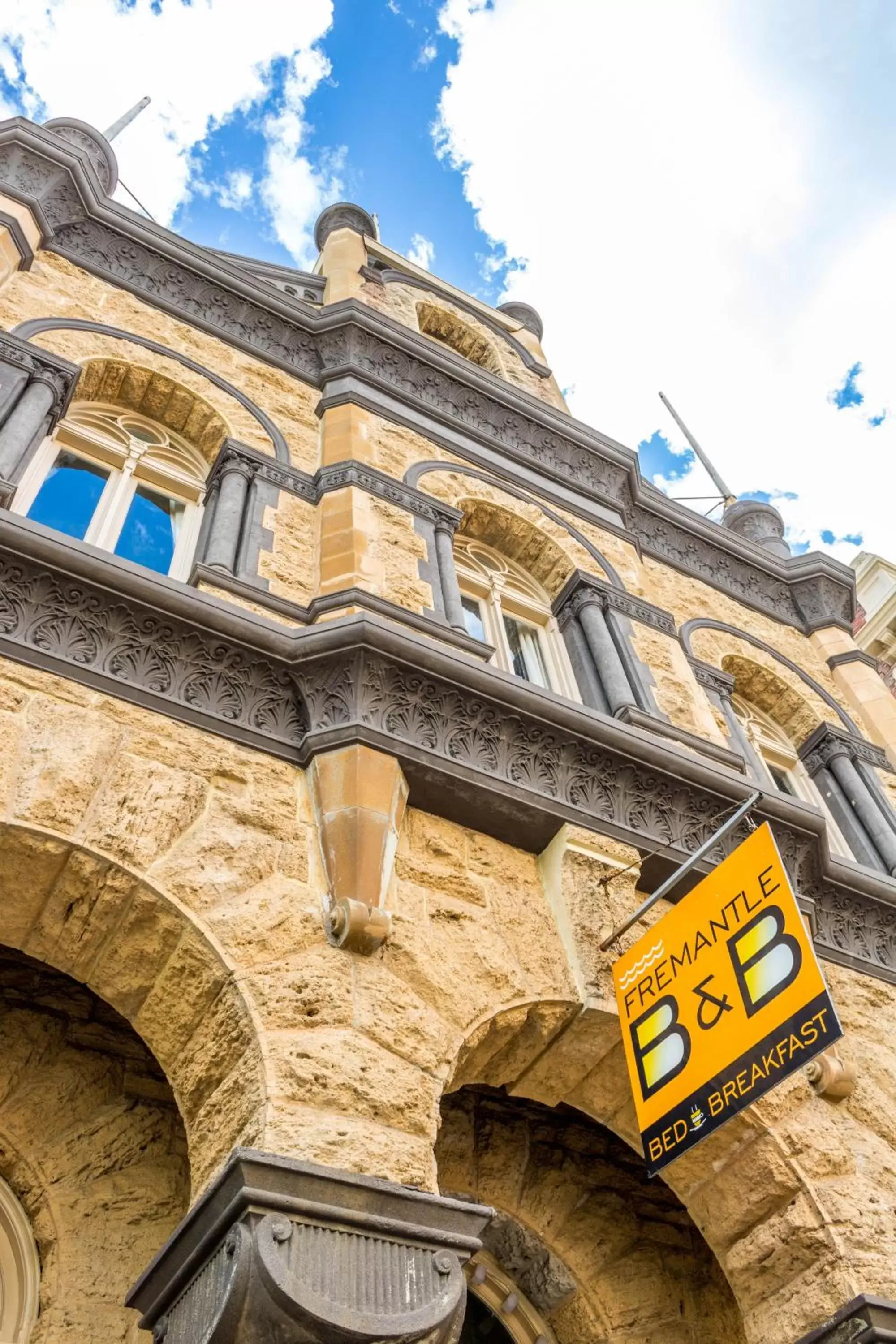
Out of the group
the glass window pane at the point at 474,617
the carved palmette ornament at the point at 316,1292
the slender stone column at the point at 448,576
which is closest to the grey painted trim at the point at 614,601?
the glass window pane at the point at 474,617

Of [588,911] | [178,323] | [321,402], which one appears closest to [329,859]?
[588,911]

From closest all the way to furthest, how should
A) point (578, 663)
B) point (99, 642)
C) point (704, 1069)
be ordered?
point (704, 1069) → point (99, 642) → point (578, 663)

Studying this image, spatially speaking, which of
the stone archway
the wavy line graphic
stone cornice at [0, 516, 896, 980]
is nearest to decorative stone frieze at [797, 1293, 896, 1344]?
the wavy line graphic

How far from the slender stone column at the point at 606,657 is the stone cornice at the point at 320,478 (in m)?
1.29

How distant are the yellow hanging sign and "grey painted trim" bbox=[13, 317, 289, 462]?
4.44m

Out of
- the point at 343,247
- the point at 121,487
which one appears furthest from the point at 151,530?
the point at 343,247

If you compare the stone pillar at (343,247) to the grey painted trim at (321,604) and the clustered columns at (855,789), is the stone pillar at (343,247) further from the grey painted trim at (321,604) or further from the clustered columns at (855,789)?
the clustered columns at (855,789)

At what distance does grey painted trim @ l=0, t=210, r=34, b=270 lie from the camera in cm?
746

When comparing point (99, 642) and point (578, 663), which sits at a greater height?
point (578, 663)

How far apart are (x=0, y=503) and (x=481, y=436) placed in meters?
4.79

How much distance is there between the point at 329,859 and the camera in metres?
4.37

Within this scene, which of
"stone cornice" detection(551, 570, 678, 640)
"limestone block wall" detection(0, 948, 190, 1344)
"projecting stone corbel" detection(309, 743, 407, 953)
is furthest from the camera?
"stone cornice" detection(551, 570, 678, 640)

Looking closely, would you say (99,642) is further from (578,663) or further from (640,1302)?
(640,1302)

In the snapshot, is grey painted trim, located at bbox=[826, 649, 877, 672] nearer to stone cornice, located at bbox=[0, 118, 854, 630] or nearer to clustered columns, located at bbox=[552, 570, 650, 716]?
stone cornice, located at bbox=[0, 118, 854, 630]
